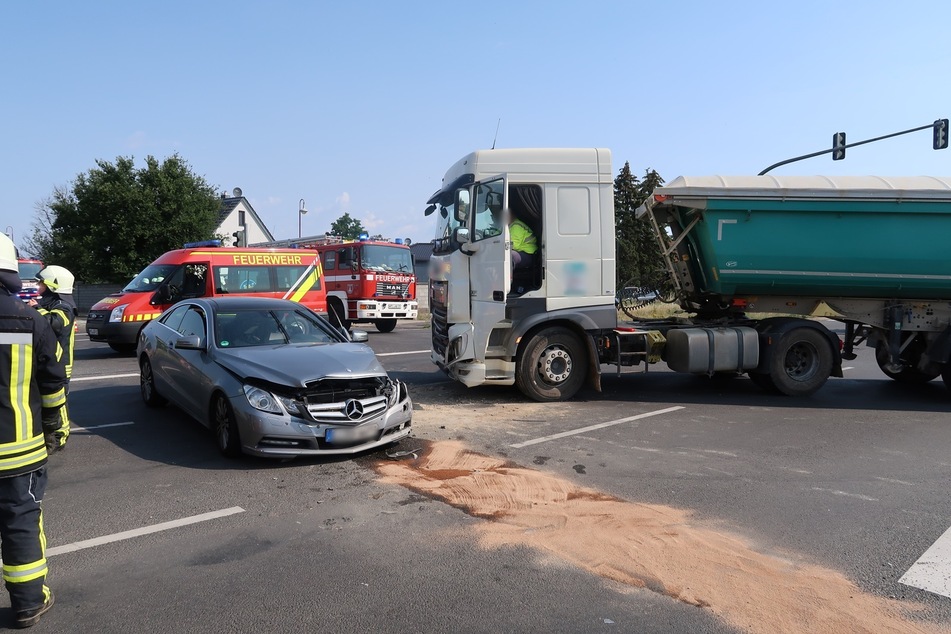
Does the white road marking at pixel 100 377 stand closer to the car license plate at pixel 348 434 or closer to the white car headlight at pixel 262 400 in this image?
the white car headlight at pixel 262 400

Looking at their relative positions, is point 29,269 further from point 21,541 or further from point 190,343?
point 21,541

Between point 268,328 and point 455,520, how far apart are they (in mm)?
3527

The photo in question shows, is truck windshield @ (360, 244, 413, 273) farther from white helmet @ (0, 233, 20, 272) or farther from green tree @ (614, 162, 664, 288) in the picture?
white helmet @ (0, 233, 20, 272)

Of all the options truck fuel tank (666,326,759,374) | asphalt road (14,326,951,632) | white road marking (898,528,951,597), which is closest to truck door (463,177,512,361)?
asphalt road (14,326,951,632)

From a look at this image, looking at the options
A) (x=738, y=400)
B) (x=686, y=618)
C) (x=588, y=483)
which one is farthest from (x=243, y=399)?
(x=738, y=400)

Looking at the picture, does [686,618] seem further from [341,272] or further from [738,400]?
[341,272]

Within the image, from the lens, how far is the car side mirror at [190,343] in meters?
7.05

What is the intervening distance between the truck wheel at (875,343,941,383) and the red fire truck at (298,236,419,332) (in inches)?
558

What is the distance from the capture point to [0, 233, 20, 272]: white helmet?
3.50 metres

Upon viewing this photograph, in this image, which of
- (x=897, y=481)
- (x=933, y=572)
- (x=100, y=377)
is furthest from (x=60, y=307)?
(x=897, y=481)

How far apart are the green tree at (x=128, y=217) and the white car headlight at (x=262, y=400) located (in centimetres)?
2789

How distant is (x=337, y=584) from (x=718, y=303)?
8.69 metres

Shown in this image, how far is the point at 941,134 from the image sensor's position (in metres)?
19.0

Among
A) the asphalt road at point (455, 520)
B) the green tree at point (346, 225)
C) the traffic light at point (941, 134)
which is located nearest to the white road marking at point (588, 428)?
the asphalt road at point (455, 520)
